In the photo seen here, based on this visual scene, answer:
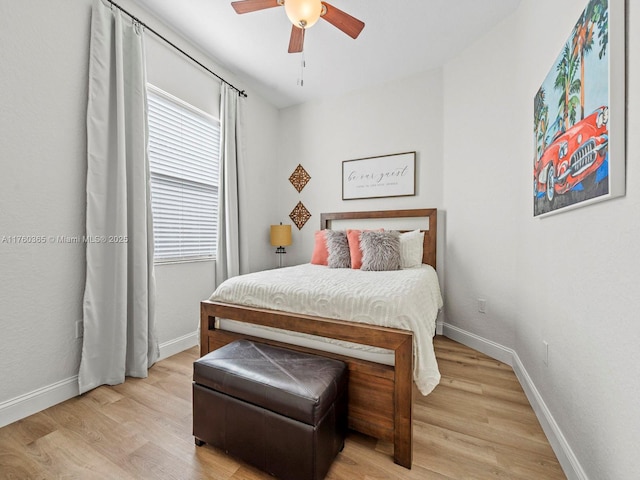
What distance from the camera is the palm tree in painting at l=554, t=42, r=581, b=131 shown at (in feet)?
3.89

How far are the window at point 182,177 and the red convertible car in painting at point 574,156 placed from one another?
2.80 m

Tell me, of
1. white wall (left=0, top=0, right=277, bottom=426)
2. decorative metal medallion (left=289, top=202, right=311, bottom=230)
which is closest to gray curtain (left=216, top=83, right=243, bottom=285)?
decorative metal medallion (left=289, top=202, right=311, bottom=230)

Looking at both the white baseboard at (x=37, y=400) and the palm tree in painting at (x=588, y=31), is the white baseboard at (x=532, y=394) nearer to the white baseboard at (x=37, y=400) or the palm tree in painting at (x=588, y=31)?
the palm tree in painting at (x=588, y=31)

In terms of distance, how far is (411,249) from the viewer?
8.81 feet

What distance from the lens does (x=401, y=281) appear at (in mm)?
1804

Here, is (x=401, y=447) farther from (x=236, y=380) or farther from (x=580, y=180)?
→ (x=580, y=180)

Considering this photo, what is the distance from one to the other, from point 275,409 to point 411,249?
1.97 meters

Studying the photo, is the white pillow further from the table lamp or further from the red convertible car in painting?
the table lamp

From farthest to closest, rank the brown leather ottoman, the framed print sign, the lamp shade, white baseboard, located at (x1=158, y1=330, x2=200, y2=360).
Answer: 1. the lamp shade
2. the framed print sign
3. white baseboard, located at (x1=158, y1=330, x2=200, y2=360)
4. the brown leather ottoman

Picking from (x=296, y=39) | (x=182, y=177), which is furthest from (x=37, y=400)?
(x=296, y=39)

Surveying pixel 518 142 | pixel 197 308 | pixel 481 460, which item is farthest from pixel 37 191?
pixel 518 142

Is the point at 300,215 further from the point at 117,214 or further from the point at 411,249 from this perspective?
the point at 117,214

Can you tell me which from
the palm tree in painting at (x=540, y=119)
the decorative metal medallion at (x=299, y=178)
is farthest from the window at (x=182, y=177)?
the palm tree in painting at (x=540, y=119)

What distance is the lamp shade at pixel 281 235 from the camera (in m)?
3.57
